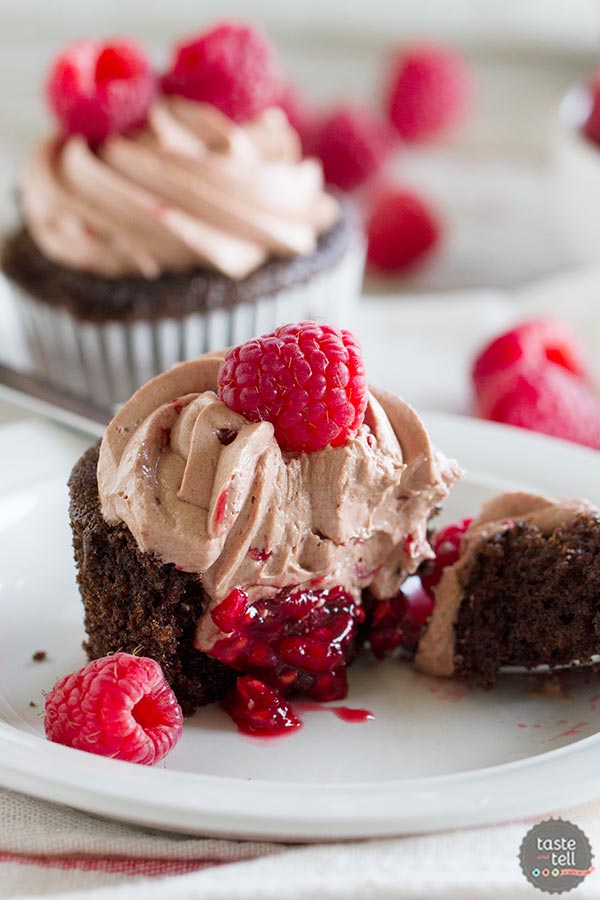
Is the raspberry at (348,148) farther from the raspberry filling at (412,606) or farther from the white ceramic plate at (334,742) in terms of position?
the raspberry filling at (412,606)

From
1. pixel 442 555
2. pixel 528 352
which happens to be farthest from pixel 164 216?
pixel 442 555

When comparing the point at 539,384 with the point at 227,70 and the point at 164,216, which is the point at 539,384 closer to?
the point at 164,216

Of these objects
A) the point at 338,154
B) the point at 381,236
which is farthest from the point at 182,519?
the point at 338,154

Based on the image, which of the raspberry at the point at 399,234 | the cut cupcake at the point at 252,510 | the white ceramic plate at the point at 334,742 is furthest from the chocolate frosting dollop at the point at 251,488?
the raspberry at the point at 399,234

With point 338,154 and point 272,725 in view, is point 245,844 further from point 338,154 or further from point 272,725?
point 338,154

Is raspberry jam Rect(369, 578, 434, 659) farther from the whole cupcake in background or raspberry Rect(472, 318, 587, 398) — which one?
the whole cupcake in background

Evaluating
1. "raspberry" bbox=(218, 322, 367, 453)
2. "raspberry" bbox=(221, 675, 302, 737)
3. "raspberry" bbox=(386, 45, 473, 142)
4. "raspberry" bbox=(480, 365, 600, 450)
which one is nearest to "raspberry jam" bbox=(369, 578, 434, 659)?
"raspberry" bbox=(221, 675, 302, 737)

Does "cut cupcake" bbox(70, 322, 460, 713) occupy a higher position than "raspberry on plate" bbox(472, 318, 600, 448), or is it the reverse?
"cut cupcake" bbox(70, 322, 460, 713)
